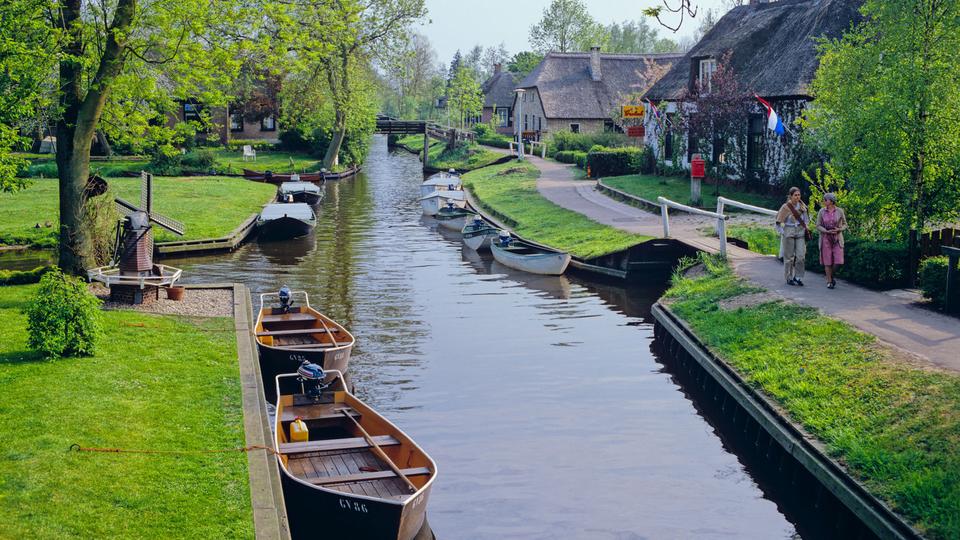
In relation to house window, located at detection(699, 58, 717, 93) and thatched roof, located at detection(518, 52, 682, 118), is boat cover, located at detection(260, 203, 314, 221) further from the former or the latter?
thatched roof, located at detection(518, 52, 682, 118)

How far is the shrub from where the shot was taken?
1544 cm

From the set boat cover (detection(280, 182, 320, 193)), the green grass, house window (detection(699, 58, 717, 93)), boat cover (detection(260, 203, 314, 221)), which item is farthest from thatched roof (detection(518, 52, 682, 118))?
the green grass

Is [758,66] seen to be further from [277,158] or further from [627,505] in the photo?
[277,158]

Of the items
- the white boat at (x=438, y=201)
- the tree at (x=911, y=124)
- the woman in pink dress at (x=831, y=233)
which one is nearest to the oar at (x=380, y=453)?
the woman in pink dress at (x=831, y=233)

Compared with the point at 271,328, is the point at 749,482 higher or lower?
lower

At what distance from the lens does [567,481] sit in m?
14.2

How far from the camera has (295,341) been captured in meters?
19.8

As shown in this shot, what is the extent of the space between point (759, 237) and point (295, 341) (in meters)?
15.5

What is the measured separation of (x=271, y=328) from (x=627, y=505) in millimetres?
10154

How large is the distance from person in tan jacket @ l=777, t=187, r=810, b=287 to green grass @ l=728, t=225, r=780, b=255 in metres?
4.54

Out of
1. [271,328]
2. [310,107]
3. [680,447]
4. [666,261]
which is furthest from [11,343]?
[310,107]

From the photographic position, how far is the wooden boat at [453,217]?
42.7 meters

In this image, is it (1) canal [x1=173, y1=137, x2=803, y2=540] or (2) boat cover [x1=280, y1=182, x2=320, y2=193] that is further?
(2) boat cover [x1=280, y1=182, x2=320, y2=193]

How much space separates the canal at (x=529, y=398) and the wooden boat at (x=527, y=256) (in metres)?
0.40
